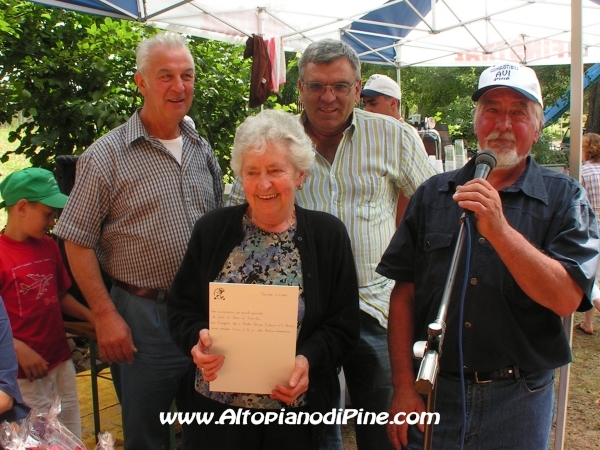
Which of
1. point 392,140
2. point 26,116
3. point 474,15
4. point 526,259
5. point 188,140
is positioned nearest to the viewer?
point 526,259

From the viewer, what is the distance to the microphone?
1.55m

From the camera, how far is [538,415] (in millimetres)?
1806

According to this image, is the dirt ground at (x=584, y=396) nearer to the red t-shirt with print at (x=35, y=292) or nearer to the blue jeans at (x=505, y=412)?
the blue jeans at (x=505, y=412)

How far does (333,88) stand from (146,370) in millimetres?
1539

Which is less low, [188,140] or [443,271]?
[188,140]

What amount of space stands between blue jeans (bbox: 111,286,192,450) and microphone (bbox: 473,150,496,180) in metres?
1.55

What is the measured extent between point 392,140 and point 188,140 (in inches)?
39.0

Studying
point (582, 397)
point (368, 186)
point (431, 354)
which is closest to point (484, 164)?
point (431, 354)

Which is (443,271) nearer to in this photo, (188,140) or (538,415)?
(538,415)

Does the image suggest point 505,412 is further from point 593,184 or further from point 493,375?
point 593,184

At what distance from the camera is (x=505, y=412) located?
5.86ft

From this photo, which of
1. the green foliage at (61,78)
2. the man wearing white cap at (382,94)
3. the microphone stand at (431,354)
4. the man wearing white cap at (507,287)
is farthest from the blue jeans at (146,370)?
the man wearing white cap at (382,94)

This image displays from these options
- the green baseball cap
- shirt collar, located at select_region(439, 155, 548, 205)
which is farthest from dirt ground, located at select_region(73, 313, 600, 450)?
shirt collar, located at select_region(439, 155, 548, 205)

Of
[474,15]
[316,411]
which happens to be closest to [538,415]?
[316,411]
